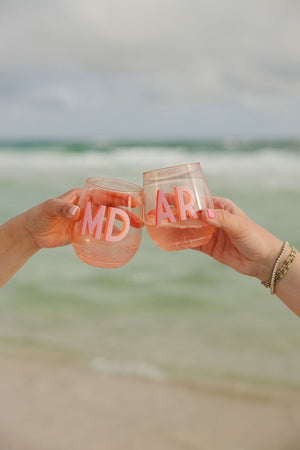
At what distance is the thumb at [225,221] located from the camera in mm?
1646

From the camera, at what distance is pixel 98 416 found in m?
2.90

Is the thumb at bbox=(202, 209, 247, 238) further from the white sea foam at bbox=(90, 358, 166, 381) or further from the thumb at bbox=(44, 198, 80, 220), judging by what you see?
the white sea foam at bbox=(90, 358, 166, 381)

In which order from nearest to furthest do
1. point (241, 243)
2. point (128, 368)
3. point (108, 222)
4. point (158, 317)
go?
1. point (108, 222)
2. point (241, 243)
3. point (128, 368)
4. point (158, 317)

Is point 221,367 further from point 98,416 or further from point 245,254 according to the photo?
point 245,254

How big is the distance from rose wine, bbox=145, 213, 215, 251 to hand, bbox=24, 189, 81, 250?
0.97 ft

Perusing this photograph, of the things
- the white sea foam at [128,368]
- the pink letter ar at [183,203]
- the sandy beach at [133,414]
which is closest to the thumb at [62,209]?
the pink letter ar at [183,203]

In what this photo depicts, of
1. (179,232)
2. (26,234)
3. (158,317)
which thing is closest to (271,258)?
(179,232)

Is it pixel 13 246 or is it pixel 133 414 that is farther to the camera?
pixel 133 414

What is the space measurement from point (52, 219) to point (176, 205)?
21.0 inches

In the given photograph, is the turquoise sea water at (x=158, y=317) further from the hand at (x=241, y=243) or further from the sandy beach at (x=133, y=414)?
the hand at (x=241, y=243)

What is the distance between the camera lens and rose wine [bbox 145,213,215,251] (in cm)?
165

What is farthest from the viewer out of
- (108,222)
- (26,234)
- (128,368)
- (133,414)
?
(128,368)

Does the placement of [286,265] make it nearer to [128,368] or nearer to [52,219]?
[52,219]

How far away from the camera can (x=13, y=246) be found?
198cm
